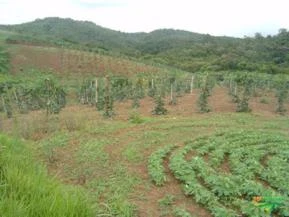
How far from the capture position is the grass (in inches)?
180

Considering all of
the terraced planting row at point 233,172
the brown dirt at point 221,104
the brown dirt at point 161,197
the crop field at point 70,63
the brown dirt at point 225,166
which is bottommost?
the brown dirt at point 161,197

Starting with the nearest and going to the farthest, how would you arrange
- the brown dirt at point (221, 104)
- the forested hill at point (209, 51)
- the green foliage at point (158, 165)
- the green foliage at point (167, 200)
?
the green foliage at point (167, 200) < the green foliage at point (158, 165) < the brown dirt at point (221, 104) < the forested hill at point (209, 51)

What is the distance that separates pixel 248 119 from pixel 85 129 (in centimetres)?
692

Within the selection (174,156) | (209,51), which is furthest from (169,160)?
(209,51)

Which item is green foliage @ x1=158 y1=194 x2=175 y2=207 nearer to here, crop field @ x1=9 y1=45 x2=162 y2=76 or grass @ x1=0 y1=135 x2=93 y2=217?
Result: grass @ x1=0 y1=135 x2=93 y2=217

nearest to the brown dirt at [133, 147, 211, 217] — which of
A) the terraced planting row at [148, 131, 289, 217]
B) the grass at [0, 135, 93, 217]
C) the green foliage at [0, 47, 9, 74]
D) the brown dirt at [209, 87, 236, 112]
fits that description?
the terraced planting row at [148, 131, 289, 217]

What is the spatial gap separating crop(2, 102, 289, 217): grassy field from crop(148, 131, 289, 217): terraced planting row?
245 mm

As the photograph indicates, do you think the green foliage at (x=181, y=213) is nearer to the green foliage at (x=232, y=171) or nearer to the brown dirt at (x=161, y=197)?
the brown dirt at (x=161, y=197)

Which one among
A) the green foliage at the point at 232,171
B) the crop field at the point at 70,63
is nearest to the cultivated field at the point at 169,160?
the green foliage at the point at 232,171

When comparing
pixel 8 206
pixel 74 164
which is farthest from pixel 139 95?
pixel 8 206

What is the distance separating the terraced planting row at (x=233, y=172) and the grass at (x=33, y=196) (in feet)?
10.5

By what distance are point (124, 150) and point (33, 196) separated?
7374mm

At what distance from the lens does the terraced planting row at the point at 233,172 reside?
25.8ft

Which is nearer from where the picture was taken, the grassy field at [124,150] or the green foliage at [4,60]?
the grassy field at [124,150]
